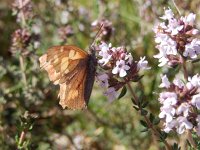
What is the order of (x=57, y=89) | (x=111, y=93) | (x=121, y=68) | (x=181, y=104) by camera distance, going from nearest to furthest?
(x=181, y=104) < (x=121, y=68) < (x=111, y=93) < (x=57, y=89)

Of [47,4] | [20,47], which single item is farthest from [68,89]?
[47,4]

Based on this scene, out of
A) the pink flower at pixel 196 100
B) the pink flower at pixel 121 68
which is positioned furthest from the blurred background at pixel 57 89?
the pink flower at pixel 196 100

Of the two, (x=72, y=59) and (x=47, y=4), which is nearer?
(x=72, y=59)

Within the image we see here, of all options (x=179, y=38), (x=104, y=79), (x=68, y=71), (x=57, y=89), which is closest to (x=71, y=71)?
(x=68, y=71)

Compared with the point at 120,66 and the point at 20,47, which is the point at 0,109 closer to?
the point at 20,47

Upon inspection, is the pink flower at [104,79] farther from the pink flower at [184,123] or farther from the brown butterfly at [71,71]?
the pink flower at [184,123]

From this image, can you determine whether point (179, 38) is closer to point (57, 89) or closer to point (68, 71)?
point (68, 71)
